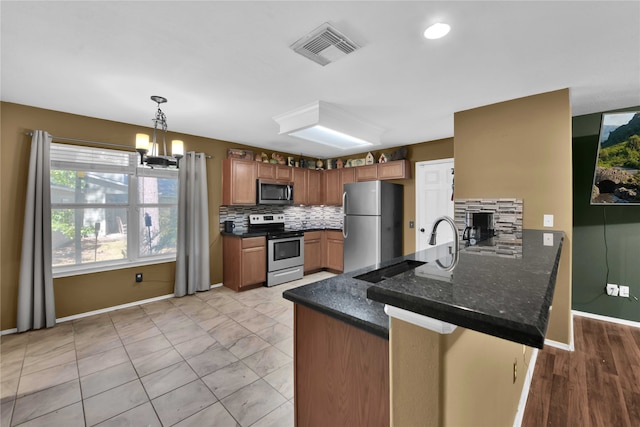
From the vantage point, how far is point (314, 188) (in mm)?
5664

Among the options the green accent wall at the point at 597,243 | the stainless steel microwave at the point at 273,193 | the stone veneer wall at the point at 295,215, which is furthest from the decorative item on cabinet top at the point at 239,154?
the green accent wall at the point at 597,243

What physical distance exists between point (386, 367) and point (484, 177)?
2558 mm

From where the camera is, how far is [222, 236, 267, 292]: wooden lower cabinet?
4191 mm

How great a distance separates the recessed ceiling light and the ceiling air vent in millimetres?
441

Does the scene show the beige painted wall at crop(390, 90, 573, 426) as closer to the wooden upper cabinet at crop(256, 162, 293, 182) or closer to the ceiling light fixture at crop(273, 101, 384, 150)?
the ceiling light fixture at crop(273, 101, 384, 150)

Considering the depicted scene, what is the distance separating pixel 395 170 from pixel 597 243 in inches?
105

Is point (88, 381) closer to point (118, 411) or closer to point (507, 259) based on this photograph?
point (118, 411)

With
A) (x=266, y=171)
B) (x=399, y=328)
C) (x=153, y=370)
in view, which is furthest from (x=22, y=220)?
(x=399, y=328)

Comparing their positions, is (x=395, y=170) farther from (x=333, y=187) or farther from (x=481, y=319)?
(x=481, y=319)

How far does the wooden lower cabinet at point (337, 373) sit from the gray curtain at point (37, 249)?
128 inches

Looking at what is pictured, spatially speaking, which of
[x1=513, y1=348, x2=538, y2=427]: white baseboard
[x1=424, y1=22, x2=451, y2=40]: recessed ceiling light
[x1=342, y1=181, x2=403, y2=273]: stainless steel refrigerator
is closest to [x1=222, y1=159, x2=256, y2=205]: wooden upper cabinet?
[x1=342, y1=181, x2=403, y2=273]: stainless steel refrigerator

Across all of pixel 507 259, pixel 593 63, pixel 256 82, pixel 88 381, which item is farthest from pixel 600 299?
pixel 88 381

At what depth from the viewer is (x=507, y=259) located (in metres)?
1.19

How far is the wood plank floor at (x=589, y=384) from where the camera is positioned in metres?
1.77
